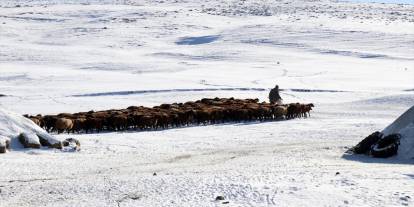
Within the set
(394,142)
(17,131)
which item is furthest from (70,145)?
(394,142)

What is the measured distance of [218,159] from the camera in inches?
594

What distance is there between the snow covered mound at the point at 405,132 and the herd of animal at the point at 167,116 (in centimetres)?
785

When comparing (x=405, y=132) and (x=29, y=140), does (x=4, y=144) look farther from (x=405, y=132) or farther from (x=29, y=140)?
(x=405, y=132)

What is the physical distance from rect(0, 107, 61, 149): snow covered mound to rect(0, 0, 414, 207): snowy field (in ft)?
1.37

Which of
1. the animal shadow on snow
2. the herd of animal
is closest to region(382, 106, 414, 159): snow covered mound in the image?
the animal shadow on snow

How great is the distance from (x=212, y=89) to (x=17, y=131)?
2024 cm

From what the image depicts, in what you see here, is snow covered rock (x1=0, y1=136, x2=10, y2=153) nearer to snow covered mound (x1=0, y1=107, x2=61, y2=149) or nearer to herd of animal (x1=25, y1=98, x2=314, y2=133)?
snow covered mound (x1=0, y1=107, x2=61, y2=149)

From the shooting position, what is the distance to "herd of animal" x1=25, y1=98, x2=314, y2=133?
20.9 m

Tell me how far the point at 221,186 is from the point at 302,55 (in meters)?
47.5

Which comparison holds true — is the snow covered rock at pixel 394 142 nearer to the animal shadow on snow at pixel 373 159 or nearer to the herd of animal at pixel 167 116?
the animal shadow on snow at pixel 373 159

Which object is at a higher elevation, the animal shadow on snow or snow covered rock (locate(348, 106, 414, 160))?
snow covered rock (locate(348, 106, 414, 160))

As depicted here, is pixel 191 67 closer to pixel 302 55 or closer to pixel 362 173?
pixel 302 55

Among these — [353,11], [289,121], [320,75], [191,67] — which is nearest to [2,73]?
[191,67]

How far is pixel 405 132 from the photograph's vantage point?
622 inches
